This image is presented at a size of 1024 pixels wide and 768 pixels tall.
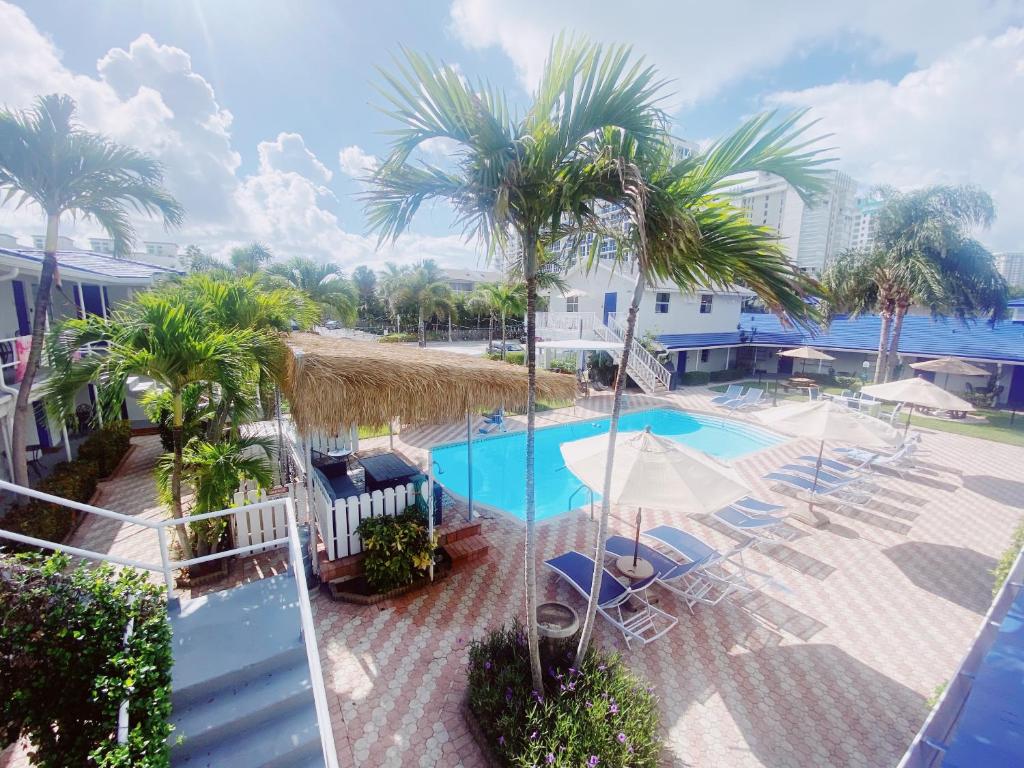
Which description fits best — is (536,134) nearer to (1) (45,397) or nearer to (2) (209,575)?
(1) (45,397)

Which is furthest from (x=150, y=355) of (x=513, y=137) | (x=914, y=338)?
(x=914, y=338)

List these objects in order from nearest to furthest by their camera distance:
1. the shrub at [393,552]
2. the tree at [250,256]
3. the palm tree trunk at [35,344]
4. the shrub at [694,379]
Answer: the shrub at [393,552] → the palm tree trunk at [35,344] → the shrub at [694,379] → the tree at [250,256]

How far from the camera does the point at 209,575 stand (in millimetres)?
6301

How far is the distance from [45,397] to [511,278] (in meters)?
6.07

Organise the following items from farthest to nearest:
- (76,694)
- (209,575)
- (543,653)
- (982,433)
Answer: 1. (982,433)
2. (209,575)
3. (543,653)
4. (76,694)

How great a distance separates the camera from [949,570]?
24.1 ft

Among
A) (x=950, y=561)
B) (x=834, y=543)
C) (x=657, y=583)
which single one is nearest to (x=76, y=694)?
(x=657, y=583)

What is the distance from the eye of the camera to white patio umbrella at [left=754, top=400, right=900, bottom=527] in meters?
8.13

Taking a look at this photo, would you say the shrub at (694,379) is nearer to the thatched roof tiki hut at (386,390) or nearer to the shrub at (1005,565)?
the shrub at (1005,565)

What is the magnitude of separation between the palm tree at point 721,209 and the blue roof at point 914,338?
63.4ft

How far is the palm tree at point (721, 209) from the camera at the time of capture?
3.29 metres

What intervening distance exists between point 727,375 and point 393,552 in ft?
92.7

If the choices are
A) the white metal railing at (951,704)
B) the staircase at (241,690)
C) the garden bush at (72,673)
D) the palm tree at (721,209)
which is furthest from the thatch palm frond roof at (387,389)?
the white metal railing at (951,704)

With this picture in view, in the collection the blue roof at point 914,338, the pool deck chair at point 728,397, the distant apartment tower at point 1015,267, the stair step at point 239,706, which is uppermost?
the distant apartment tower at point 1015,267
